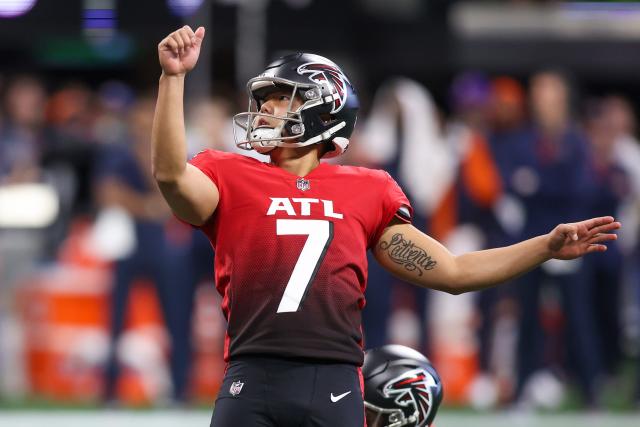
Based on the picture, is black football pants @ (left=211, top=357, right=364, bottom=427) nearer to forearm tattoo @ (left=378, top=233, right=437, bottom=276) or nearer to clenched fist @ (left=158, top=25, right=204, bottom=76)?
forearm tattoo @ (left=378, top=233, right=437, bottom=276)

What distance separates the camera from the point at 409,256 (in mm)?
4465

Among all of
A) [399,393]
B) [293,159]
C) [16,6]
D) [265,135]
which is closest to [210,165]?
[265,135]

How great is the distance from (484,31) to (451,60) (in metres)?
0.46

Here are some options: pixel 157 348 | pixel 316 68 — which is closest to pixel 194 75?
pixel 157 348

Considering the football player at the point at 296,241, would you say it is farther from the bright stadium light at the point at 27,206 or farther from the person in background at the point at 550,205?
the bright stadium light at the point at 27,206

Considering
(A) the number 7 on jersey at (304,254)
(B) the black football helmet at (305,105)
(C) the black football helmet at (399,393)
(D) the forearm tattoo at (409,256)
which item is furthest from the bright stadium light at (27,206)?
(A) the number 7 on jersey at (304,254)

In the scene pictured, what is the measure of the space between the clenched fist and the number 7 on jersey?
57 cm

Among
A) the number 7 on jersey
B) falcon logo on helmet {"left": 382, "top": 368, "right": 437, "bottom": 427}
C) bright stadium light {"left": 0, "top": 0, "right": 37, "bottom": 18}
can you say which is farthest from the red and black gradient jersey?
bright stadium light {"left": 0, "top": 0, "right": 37, "bottom": 18}

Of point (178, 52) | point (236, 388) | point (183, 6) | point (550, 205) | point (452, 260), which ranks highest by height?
point (178, 52)

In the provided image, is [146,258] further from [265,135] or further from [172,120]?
[172,120]

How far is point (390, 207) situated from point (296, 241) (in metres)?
0.40

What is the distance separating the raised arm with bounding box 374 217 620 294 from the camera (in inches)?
174

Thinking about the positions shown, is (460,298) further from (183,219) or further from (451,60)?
(183,219)

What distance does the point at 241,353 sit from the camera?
4.12 metres
